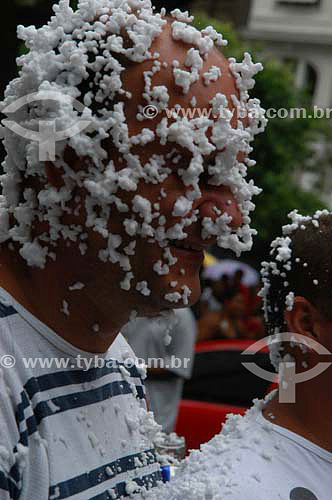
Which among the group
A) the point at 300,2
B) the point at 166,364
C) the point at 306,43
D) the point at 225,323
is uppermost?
the point at 300,2

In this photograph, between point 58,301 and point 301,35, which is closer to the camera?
point 58,301

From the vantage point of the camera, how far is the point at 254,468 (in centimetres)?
144

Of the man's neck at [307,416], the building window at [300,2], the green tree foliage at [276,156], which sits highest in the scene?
the building window at [300,2]

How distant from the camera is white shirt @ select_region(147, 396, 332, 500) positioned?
1384 mm

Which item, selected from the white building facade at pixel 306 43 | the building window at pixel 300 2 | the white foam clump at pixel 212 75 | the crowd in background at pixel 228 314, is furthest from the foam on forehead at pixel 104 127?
the building window at pixel 300 2

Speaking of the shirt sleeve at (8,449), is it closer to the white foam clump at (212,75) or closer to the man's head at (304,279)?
the white foam clump at (212,75)

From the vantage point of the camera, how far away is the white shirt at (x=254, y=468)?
1384 mm

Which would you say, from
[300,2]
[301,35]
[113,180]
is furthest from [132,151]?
[301,35]

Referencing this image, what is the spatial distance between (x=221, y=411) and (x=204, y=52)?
370 centimetres

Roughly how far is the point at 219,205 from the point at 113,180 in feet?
0.67

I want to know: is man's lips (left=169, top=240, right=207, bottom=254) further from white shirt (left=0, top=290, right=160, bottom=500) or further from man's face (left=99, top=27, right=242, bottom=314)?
white shirt (left=0, top=290, right=160, bottom=500)

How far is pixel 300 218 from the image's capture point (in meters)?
1.72

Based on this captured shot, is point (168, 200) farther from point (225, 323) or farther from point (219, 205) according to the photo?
point (225, 323)

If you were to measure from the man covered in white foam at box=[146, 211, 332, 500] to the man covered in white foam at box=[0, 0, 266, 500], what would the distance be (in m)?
0.24
